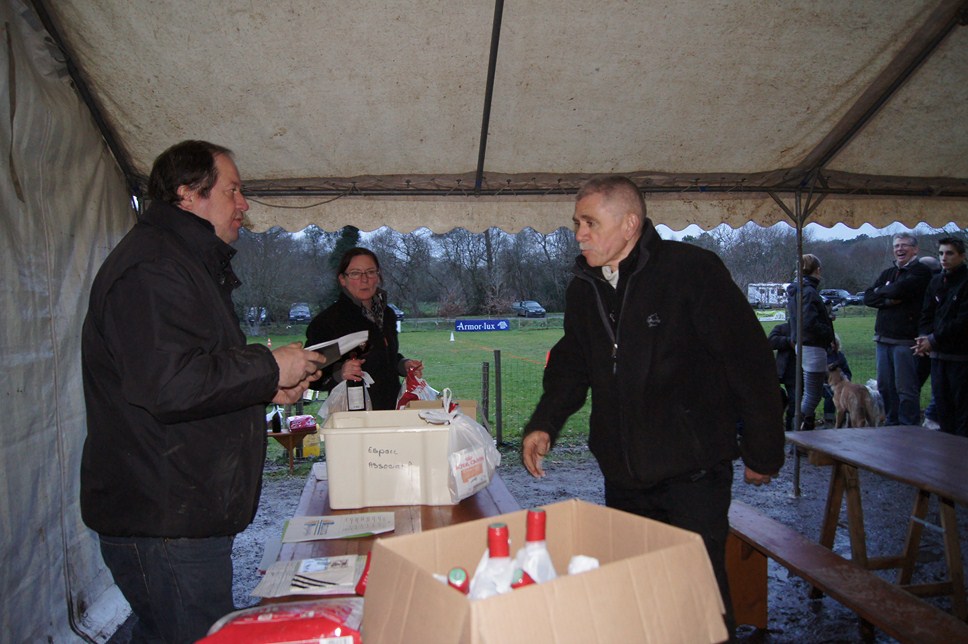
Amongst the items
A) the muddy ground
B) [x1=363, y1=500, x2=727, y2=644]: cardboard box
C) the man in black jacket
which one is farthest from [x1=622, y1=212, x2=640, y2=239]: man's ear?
the muddy ground

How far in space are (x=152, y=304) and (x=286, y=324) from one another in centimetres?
558

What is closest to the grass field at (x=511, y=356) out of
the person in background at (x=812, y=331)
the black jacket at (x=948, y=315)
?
the person in background at (x=812, y=331)

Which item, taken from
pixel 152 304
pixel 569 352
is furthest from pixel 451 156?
pixel 152 304

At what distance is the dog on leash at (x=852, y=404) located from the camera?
6.19 m

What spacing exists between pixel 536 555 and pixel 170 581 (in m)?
1.11

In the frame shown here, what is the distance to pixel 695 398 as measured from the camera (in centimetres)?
193

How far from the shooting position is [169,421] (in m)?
1.46

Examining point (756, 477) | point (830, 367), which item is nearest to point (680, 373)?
point (756, 477)

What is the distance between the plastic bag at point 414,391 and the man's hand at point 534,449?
3.34ft

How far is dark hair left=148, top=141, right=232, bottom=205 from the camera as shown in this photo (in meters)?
1.70

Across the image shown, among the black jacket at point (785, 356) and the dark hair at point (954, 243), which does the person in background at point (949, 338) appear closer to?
the dark hair at point (954, 243)

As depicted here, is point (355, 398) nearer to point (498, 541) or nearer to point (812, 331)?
point (498, 541)

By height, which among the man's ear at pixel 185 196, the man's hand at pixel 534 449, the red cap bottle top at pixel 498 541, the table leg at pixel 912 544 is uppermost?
the man's ear at pixel 185 196

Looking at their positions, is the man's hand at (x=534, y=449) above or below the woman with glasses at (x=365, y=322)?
below
